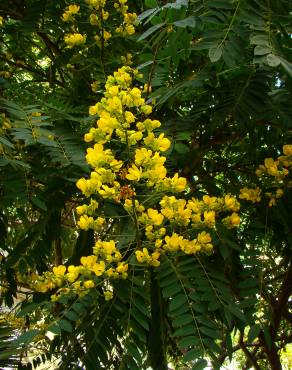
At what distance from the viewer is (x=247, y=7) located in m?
1.12

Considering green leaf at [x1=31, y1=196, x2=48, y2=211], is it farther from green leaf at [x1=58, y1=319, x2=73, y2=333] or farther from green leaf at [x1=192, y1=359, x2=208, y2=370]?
green leaf at [x1=192, y1=359, x2=208, y2=370]

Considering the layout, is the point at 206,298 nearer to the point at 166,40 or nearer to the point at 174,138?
the point at 174,138

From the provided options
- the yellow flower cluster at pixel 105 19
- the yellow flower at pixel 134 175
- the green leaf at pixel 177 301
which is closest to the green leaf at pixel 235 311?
the green leaf at pixel 177 301

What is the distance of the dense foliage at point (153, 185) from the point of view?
101cm

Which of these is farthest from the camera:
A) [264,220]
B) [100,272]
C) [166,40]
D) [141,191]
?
[264,220]

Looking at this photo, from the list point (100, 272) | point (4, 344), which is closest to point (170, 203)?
point (100, 272)

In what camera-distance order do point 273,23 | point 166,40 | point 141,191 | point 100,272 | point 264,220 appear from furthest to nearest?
point 264,220 < point 166,40 < point 141,191 < point 273,23 < point 100,272

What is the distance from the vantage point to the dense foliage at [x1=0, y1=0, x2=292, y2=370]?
3.32 feet

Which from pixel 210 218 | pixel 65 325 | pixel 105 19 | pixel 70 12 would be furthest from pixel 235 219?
pixel 70 12

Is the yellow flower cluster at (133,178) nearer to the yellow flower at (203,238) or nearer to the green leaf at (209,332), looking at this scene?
the yellow flower at (203,238)

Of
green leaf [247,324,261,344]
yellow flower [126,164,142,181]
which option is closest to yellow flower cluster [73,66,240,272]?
yellow flower [126,164,142,181]

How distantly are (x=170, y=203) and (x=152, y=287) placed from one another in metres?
0.33

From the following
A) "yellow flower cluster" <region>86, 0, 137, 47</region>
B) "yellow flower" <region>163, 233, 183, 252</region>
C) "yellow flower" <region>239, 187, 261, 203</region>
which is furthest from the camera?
"yellow flower cluster" <region>86, 0, 137, 47</region>

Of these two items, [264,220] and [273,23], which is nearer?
[273,23]
